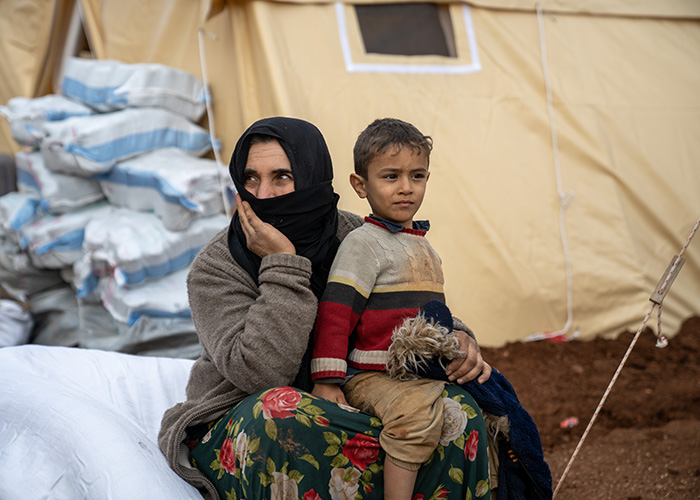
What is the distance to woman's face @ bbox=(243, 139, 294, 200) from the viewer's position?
1849mm

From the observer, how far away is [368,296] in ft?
5.78

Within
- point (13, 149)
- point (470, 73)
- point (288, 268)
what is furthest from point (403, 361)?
point (13, 149)

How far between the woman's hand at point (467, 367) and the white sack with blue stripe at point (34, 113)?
315cm

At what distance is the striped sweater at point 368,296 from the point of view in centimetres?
170

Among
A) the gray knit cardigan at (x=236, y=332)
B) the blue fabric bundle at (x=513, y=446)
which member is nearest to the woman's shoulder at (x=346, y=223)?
the gray knit cardigan at (x=236, y=332)

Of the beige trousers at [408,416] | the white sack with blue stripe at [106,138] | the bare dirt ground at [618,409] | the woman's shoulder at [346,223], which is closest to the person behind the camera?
the beige trousers at [408,416]

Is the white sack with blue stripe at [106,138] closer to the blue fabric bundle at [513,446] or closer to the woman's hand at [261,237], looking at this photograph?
the woman's hand at [261,237]

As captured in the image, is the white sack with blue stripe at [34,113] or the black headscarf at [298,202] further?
the white sack with blue stripe at [34,113]

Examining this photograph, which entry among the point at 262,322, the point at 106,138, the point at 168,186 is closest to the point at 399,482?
the point at 262,322

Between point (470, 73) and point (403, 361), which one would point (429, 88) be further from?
point (403, 361)

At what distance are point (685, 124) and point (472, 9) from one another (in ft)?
5.66

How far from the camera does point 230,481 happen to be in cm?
172

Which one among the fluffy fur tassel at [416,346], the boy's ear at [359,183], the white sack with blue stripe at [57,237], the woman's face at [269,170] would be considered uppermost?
the woman's face at [269,170]

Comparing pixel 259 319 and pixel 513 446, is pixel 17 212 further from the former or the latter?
pixel 513 446
